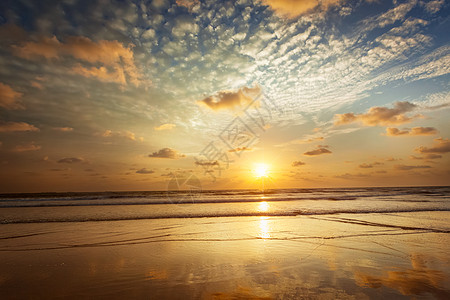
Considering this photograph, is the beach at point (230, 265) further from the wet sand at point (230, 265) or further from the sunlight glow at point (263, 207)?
the sunlight glow at point (263, 207)

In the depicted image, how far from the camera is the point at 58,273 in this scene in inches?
188

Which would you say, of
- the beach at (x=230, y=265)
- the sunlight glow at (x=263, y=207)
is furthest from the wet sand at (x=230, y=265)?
the sunlight glow at (x=263, y=207)

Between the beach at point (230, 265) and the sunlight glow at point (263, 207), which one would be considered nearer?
the beach at point (230, 265)

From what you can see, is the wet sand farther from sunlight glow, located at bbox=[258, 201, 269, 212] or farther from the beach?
sunlight glow, located at bbox=[258, 201, 269, 212]

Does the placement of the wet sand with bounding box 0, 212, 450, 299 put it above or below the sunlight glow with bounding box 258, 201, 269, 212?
below

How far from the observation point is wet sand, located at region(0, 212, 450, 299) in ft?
12.4

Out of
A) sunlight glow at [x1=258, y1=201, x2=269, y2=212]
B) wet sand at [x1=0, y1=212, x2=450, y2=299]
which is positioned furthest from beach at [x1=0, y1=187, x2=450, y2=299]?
sunlight glow at [x1=258, y1=201, x2=269, y2=212]

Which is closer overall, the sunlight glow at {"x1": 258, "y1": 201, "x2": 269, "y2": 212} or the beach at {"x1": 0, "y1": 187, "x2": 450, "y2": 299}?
the beach at {"x1": 0, "y1": 187, "x2": 450, "y2": 299}

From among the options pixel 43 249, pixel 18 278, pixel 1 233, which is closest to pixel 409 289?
pixel 18 278

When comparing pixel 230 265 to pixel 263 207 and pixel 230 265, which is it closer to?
pixel 230 265

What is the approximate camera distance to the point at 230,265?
5047mm

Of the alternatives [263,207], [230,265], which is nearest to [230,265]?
[230,265]

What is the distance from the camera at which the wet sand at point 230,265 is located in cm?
378

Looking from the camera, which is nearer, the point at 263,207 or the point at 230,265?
the point at 230,265
